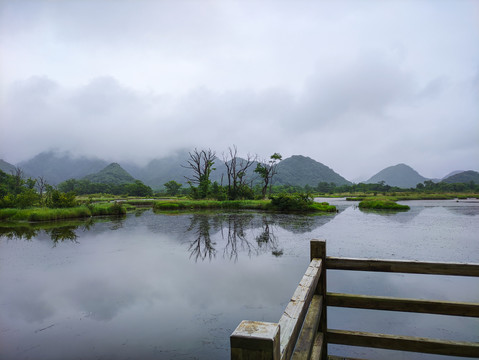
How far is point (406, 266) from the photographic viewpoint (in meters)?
2.66

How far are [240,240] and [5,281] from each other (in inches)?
274

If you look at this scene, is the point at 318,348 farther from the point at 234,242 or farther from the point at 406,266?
the point at 234,242

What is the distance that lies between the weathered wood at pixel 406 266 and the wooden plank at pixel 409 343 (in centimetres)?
57

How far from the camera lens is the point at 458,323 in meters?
4.23

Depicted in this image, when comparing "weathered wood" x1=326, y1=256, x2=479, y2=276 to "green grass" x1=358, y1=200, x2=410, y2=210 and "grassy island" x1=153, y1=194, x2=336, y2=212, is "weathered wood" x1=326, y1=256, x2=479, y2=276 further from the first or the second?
"green grass" x1=358, y1=200, x2=410, y2=210

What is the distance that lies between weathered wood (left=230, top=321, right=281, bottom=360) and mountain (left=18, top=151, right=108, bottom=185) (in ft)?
618

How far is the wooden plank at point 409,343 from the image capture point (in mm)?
2416

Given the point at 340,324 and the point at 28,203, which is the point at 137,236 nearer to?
the point at 340,324

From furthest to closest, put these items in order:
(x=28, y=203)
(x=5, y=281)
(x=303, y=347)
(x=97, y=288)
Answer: (x=28, y=203) → (x=5, y=281) → (x=97, y=288) → (x=303, y=347)

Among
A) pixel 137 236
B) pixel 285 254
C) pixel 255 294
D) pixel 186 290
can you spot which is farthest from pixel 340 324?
pixel 137 236

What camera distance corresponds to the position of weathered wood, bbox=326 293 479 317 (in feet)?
8.27

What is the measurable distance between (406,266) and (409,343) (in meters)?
0.66

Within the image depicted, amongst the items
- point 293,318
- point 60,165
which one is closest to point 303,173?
point 293,318

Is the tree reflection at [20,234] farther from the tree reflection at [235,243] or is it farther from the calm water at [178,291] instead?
the tree reflection at [235,243]
